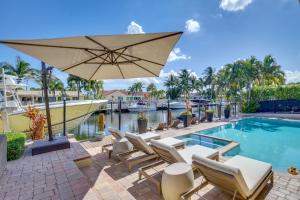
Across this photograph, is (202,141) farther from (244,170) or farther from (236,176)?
(236,176)

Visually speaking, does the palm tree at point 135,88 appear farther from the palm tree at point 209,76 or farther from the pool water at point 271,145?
the pool water at point 271,145

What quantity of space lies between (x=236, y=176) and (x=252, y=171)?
1017mm

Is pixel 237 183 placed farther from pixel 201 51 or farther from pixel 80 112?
pixel 201 51

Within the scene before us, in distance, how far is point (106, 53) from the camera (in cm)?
363

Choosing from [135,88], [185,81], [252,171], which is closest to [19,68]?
[252,171]

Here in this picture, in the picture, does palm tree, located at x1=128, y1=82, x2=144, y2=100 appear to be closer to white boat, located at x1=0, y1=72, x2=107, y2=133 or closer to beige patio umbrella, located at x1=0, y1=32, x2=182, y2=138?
white boat, located at x1=0, y1=72, x2=107, y2=133

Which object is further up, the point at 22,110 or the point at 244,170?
the point at 22,110

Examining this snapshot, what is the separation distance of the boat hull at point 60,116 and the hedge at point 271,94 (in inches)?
546

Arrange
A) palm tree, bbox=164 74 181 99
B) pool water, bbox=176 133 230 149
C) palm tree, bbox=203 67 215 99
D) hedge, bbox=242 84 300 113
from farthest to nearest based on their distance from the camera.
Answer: palm tree, bbox=164 74 181 99 < palm tree, bbox=203 67 215 99 < hedge, bbox=242 84 300 113 < pool water, bbox=176 133 230 149

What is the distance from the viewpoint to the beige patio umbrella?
103 inches

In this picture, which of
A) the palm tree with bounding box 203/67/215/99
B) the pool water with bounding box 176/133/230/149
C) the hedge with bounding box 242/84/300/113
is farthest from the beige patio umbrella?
the palm tree with bounding box 203/67/215/99

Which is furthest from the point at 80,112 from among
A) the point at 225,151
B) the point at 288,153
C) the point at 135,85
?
the point at 135,85

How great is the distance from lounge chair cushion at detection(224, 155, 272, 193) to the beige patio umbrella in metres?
2.50

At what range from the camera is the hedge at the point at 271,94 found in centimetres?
1501
